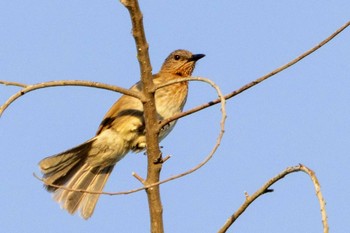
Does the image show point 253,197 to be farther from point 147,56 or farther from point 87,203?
point 87,203

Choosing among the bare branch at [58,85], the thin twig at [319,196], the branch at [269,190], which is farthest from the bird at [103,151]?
the thin twig at [319,196]

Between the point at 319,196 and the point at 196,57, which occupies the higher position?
the point at 196,57

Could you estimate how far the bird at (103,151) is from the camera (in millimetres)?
6422

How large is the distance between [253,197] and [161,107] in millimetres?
3358

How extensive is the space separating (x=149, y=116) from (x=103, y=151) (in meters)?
2.86

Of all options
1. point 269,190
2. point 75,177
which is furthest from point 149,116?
point 75,177

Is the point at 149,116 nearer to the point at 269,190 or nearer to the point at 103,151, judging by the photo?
the point at 269,190

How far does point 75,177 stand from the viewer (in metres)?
6.71

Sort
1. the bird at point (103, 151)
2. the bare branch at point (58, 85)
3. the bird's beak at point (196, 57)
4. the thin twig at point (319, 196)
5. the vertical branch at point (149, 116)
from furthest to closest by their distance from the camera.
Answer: the bird's beak at point (196, 57) < the bird at point (103, 151) < the vertical branch at point (149, 116) < the bare branch at point (58, 85) < the thin twig at point (319, 196)

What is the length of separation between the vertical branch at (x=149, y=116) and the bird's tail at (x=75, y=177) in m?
2.47

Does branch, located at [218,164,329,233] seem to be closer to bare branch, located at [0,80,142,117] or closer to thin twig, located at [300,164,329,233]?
thin twig, located at [300,164,329,233]

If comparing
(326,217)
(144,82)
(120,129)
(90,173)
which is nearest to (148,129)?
(144,82)

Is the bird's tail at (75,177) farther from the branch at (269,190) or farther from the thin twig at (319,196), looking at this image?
the thin twig at (319,196)

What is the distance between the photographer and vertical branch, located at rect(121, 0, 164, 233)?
11.9ft
